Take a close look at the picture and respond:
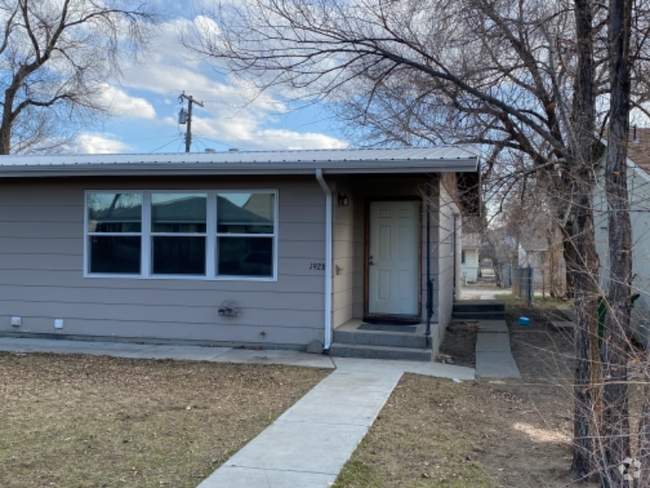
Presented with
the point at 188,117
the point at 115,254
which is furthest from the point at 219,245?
the point at 188,117

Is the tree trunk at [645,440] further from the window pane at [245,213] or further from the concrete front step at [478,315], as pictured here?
the concrete front step at [478,315]

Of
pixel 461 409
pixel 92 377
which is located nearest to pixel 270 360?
pixel 92 377

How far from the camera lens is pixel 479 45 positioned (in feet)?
25.8

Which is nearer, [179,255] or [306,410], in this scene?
[306,410]

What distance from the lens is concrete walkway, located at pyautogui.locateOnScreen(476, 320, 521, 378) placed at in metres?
7.98

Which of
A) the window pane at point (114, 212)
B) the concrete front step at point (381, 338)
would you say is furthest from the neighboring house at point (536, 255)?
the window pane at point (114, 212)

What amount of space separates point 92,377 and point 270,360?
7.33 feet

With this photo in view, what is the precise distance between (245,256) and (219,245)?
17.0 inches

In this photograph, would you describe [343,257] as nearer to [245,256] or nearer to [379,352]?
[245,256]

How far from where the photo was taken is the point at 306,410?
5.72 m

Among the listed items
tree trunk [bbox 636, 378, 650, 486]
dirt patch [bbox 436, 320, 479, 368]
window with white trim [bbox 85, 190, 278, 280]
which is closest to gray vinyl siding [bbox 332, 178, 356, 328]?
window with white trim [bbox 85, 190, 278, 280]

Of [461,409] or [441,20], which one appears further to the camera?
[441,20]

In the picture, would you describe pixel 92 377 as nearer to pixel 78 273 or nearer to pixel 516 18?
pixel 78 273

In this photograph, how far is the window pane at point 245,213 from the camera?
29.4ft
